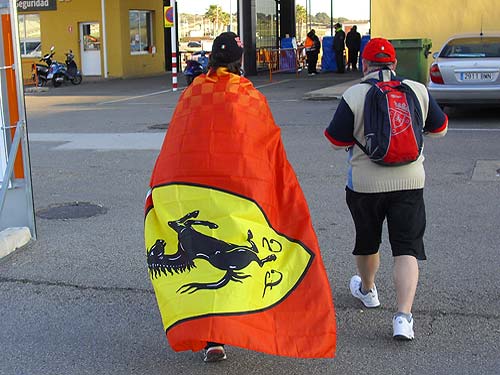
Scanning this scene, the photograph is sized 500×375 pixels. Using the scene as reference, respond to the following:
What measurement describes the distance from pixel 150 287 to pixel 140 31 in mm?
28755

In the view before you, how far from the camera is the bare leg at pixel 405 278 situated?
4332 mm

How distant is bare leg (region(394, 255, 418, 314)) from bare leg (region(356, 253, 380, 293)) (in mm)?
301

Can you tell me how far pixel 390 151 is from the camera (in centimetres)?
410

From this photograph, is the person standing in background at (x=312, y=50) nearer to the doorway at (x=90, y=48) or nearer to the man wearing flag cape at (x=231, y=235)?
the doorway at (x=90, y=48)

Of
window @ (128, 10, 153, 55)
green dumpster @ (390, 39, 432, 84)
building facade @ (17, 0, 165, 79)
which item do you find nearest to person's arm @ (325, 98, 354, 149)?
green dumpster @ (390, 39, 432, 84)

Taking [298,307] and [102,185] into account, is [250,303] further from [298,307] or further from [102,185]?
[102,185]

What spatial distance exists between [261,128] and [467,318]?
6.17 feet

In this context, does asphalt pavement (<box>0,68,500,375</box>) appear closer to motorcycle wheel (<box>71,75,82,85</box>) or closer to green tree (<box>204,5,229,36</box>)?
motorcycle wheel (<box>71,75,82,85</box>)

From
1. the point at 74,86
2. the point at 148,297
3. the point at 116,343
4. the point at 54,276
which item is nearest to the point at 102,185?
the point at 54,276

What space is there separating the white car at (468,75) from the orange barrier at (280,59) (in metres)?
17.0

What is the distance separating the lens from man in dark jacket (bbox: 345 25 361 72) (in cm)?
2948

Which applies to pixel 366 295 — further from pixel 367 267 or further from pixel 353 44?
pixel 353 44

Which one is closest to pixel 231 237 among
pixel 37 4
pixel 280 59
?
pixel 280 59

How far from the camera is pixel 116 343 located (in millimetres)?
4531
